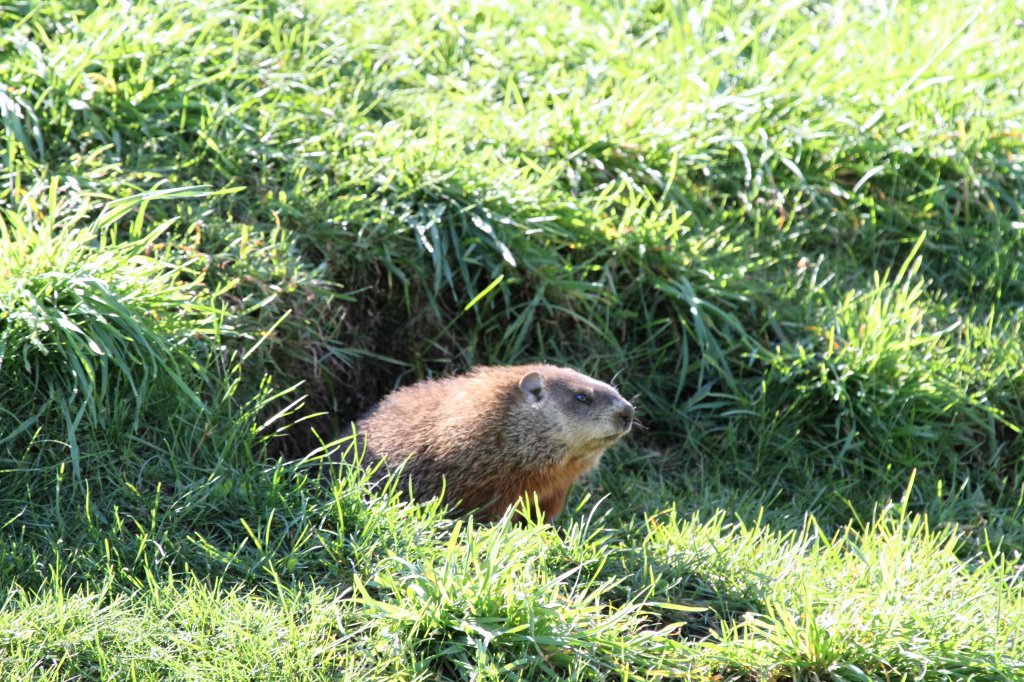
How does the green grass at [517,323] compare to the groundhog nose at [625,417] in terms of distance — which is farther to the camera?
the groundhog nose at [625,417]

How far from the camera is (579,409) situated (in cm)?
482

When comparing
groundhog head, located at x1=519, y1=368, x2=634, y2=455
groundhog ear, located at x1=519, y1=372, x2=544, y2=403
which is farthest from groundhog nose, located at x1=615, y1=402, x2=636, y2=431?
groundhog ear, located at x1=519, y1=372, x2=544, y2=403

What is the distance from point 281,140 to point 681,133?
187cm

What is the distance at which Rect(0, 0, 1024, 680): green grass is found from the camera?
3.63 meters

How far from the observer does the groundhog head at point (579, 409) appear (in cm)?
478

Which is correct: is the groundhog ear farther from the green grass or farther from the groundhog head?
the green grass

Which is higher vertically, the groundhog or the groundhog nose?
the groundhog nose

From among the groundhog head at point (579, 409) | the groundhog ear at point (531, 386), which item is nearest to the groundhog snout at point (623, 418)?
the groundhog head at point (579, 409)

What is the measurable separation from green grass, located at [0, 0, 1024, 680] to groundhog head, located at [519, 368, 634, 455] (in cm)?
26

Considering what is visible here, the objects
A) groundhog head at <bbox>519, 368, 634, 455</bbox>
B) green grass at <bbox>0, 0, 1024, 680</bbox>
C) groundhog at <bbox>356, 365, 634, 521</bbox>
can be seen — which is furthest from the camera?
groundhog head at <bbox>519, 368, 634, 455</bbox>

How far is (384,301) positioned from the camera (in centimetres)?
544

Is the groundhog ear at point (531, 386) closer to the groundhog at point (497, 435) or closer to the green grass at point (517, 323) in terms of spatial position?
the groundhog at point (497, 435)

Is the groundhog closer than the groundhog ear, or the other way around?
the groundhog

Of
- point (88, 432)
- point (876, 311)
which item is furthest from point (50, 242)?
point (876, 311)
